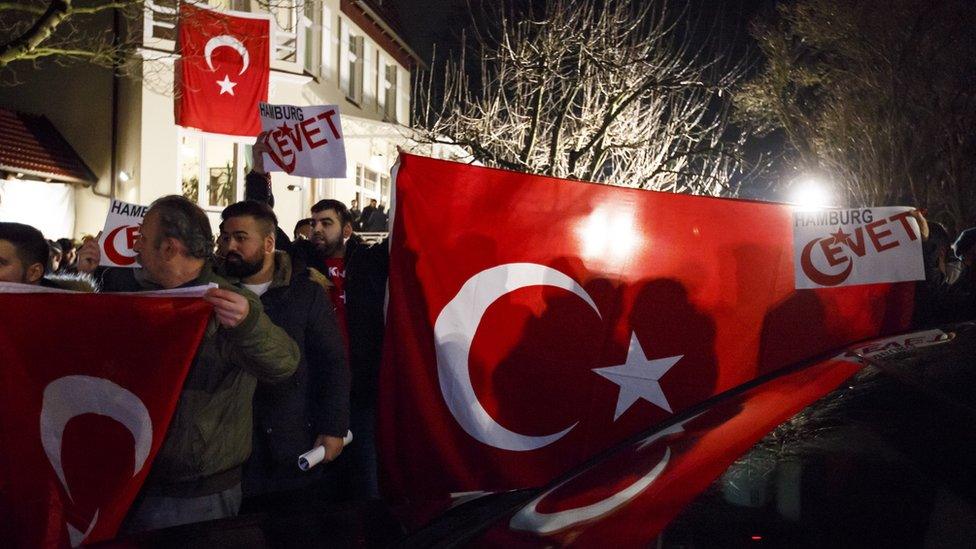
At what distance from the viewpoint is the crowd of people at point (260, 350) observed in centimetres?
312

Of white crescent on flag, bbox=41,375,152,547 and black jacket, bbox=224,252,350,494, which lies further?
black jacket, bbox=224,252,350,494

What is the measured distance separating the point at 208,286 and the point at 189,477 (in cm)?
68

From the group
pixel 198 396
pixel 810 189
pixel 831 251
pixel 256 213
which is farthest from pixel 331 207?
pixel 810 189

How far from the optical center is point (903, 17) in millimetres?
24766

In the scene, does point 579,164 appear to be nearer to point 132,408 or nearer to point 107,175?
point 107,175

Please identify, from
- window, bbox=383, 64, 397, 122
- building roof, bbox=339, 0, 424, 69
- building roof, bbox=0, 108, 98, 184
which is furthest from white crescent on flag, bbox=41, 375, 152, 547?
window, bbox=383, 64, 397, 122

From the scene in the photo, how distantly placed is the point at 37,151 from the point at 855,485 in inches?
762

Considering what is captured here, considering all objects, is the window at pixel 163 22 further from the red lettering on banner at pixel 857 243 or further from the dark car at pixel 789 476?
the dark car at pixel 789 476

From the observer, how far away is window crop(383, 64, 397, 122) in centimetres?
2967

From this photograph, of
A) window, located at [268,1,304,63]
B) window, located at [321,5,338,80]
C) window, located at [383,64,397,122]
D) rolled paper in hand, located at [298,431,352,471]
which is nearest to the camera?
rolled paper in hand, located at [298,431,352,471]

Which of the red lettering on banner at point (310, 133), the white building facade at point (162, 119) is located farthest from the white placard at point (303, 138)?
the white building facade at point (162, 119)

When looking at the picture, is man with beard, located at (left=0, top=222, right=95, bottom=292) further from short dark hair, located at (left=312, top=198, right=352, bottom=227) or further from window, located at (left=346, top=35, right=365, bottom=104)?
window, located at (left=346, top=35, right=365, bottom=104)

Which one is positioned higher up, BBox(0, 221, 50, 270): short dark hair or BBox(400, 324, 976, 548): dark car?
BBox(0, 221, 50, 270): short dark hair

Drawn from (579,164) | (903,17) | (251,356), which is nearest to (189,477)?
(251,356)
